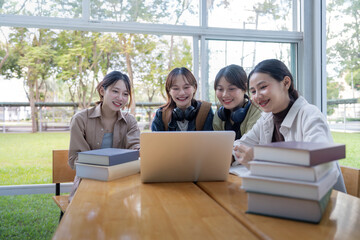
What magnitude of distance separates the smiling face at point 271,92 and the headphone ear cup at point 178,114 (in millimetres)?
835

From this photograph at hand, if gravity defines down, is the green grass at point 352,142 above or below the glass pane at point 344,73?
below

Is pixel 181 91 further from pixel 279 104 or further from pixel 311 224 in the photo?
pixel 311 224

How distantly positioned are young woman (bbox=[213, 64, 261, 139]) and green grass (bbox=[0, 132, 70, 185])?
10.9 ft

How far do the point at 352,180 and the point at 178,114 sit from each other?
131 cm

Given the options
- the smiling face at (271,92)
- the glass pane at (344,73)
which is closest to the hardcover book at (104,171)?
the smiling face at (271,92)

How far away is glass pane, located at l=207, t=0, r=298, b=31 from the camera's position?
13.0 ft

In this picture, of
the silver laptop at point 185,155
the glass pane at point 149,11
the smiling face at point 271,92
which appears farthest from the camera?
the glass pane at point 149,11

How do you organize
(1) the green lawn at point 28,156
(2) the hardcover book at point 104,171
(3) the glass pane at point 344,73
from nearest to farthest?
(2) the hardcover book at point 104,171 → (3) the glass pane at point 344,73 → (1) the green lawn at point 28,156

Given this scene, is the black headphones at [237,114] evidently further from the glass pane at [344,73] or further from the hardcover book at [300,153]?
the glass pane at [344,73]

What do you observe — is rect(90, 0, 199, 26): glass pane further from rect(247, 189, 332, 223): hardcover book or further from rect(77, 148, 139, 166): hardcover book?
rect(247, 189, 332, 223): hardcover book

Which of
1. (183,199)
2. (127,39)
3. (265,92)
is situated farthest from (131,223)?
(127,39)

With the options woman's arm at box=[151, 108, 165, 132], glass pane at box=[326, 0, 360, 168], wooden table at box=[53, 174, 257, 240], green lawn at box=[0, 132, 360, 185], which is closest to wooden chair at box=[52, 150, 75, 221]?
woman's arm at box=[151, 108, 165, 132]

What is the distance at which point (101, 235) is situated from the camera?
0.76 metres

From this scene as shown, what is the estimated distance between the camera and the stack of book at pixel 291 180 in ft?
2.63
